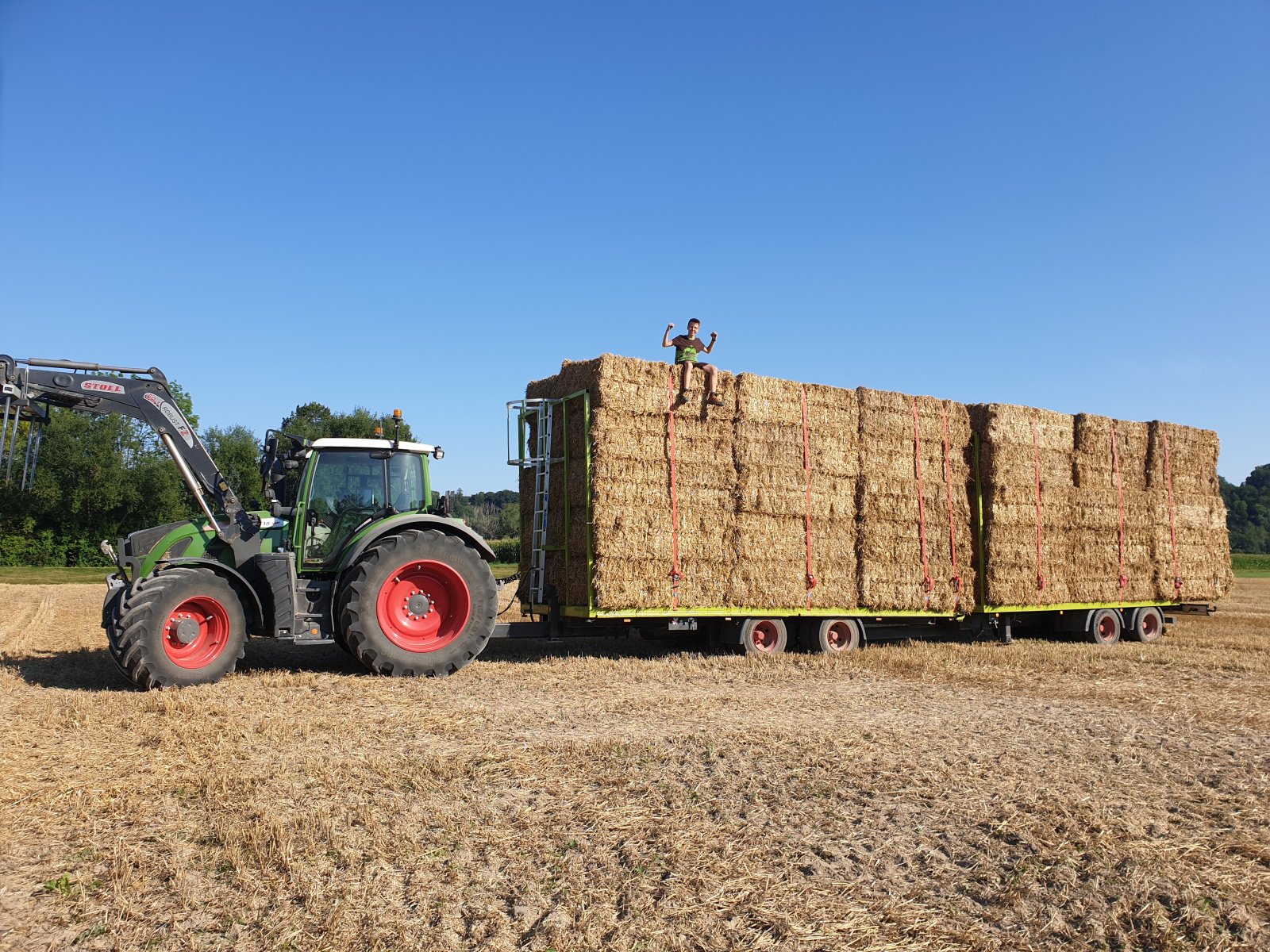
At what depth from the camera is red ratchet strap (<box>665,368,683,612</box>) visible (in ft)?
35.6

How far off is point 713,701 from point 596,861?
4237mm

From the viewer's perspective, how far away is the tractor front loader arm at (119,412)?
852cm

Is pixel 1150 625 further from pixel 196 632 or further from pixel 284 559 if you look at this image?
pixel 196 632

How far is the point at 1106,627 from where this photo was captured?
15.1 meters

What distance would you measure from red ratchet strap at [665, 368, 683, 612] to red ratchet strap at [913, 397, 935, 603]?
409 centimetres

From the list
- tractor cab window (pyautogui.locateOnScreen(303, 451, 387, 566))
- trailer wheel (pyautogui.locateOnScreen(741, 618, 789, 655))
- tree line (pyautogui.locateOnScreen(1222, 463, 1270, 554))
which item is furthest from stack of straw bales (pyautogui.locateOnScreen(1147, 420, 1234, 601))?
tree line (pyautogui.locateOnScreen(1222, 463, 1270, 554))

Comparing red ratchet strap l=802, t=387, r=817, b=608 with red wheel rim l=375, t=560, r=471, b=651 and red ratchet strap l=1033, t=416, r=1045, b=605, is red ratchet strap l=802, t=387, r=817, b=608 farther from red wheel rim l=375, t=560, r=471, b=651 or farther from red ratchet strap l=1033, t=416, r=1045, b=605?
red wheel rim l=375, t=560, r=471, b=651

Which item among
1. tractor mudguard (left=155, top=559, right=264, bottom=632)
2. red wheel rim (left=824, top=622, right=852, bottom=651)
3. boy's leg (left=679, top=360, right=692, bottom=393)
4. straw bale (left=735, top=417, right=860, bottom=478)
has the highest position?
boy's leg (left=679, top=360, right=692, bottom=393)

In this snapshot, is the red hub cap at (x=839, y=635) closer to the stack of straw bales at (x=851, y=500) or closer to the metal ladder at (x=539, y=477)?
the stack of straw bales at (x=851, y=500)

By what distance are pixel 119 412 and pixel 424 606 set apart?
3757 mm

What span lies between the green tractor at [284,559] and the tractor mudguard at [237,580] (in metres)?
0.02

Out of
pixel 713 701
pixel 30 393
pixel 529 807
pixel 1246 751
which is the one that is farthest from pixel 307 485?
pixel 1246 751

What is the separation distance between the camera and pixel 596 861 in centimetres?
428

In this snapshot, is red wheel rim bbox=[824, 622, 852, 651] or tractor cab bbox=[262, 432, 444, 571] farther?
red wheel rim bbox=[824, 622, 852, 651]
